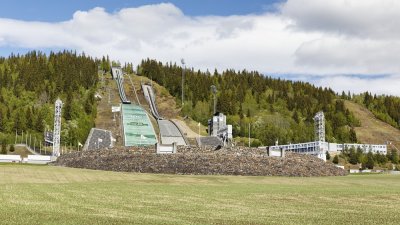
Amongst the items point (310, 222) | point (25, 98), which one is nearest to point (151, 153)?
point (310, 222)

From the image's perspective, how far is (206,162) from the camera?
235 ft

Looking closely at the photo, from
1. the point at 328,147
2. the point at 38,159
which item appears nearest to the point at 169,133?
the point at 38,159

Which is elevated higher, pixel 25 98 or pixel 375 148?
pixel 25 98

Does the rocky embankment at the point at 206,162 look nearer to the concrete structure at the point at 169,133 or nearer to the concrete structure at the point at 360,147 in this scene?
the concrete structure at the point at 169,133

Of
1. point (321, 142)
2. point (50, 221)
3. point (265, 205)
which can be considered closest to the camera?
point (50, 221)

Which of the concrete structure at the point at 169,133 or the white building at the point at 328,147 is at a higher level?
the concrete structure at the point at 169,133

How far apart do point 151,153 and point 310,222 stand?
57264 millimetres

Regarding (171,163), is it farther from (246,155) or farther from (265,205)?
(265,205)

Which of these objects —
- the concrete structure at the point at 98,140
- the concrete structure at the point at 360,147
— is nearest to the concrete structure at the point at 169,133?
the concrete structure at the point at 98,140

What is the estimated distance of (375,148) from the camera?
6555 inches

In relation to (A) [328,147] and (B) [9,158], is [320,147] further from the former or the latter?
(B) [9,158]

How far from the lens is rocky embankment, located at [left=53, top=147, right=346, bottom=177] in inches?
2800

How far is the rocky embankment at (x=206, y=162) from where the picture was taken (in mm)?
71125

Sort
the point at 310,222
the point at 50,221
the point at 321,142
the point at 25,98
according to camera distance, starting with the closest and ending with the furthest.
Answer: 1. the point at 50,221
2. the point at 310,222
3. the point at 321,142
4. the point at 25,98
